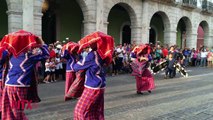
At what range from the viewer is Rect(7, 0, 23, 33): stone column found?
12625 mm

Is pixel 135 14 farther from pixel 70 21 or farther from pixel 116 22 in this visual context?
pixel 70 21

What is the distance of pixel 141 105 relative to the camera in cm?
774

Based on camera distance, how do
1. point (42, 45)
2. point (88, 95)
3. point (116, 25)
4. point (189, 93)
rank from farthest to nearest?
point (116, 25), point (189, 93), point (42, 45), point (88, 95)

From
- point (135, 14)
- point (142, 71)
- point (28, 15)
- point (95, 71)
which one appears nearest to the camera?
point (95, 71)

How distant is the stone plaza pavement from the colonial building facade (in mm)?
4403

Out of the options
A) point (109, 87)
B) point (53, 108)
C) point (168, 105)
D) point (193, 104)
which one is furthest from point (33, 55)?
point (109, 87)

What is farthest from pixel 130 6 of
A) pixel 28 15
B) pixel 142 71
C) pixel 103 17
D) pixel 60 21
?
pixel 142 71

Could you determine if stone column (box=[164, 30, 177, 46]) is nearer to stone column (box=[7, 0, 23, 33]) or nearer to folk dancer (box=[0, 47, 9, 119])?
stone column (box=[7, 0, 23, 33])

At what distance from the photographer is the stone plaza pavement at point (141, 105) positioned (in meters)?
6.54

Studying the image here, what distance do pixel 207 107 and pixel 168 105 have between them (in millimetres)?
1040

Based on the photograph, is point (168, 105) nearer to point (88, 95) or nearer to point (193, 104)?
point (193, 104)

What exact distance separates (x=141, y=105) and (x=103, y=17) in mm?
10118

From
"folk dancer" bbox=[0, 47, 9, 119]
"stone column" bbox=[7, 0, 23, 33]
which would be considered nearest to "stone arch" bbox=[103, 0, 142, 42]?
"stone column" bbox=[7, 0, 23, 33]

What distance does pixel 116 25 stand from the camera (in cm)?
2194
